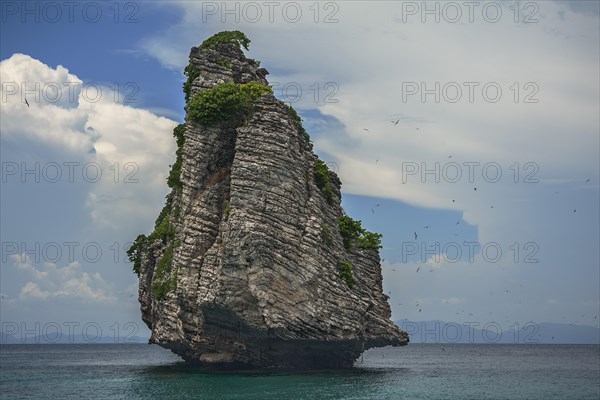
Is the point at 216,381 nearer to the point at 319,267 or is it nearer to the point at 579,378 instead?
the point at 319,267

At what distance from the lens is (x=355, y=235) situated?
180 ft

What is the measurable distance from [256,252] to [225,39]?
18350mm

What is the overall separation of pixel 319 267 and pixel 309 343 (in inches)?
197

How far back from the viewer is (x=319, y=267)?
4681cm

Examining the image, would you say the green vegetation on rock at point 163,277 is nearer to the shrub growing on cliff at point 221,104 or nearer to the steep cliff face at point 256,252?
the steep cliff face at point 256,252

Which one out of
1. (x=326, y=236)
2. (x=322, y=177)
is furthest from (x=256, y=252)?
(x=322, y=177)

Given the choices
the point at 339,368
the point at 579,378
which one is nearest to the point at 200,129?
the point at 339,368

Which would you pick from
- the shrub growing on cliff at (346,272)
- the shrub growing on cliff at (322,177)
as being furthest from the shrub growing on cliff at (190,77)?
the shrub growing on cliff at (346,272)

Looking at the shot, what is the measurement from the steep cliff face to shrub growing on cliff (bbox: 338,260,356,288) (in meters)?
0.09

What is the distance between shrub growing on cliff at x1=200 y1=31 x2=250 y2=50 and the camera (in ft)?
179

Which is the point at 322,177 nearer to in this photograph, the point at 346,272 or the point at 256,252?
the point at 346,272

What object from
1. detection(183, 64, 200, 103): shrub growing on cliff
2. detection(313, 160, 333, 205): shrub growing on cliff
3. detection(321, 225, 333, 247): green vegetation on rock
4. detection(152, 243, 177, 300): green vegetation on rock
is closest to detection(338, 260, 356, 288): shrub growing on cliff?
detection(321, 225, 333, 247): green vegetation on rock

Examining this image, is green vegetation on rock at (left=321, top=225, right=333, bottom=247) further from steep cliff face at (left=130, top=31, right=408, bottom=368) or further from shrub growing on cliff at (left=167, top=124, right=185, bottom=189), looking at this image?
shrub growing on cliff at (left=167, top=124, right=185, bottom=189)

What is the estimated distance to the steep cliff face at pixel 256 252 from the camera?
148 feet
